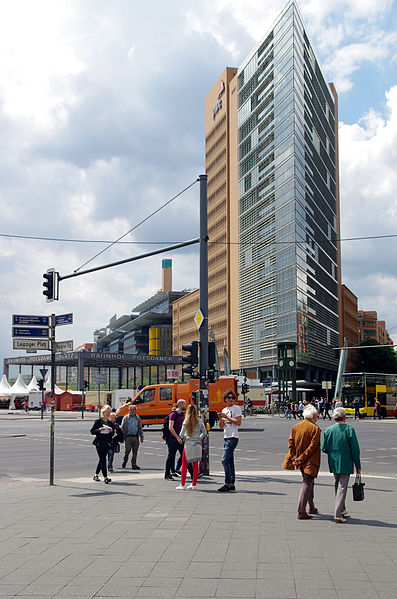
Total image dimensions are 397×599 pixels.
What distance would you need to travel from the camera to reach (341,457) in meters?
8.24

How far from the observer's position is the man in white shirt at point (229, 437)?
1108cm

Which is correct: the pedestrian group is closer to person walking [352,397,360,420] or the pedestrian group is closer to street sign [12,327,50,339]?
street sign [12,327,50,339]

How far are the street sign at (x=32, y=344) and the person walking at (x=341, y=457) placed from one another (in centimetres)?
679

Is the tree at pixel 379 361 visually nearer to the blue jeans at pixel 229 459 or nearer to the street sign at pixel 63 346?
the street sign at pixel 63 346

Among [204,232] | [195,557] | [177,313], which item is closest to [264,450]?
[204,232]

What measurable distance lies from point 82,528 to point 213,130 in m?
112

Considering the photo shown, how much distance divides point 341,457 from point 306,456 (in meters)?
0.47

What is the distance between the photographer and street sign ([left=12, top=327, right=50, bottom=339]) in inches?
510

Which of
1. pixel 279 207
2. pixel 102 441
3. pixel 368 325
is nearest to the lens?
pixel 102 441

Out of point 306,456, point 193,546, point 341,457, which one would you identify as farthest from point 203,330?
point 193,546

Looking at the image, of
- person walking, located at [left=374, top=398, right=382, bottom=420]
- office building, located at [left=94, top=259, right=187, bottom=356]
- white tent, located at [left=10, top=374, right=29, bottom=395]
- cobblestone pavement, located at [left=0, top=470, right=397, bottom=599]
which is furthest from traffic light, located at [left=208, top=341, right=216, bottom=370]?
office building, located at [left=94, top=259, right=187, bottom=356]

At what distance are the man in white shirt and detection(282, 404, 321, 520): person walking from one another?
2.54 metres

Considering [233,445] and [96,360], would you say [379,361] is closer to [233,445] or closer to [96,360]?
[96,360]

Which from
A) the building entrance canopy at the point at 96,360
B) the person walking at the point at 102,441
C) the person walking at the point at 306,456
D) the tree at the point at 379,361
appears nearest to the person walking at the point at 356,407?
the building entrance canopy at the point at 96,360
